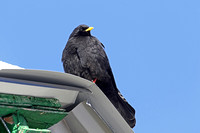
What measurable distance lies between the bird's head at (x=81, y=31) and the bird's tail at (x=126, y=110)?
127 cm

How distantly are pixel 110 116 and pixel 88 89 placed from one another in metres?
0.30

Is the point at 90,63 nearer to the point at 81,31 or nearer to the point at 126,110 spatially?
the point at 81,31

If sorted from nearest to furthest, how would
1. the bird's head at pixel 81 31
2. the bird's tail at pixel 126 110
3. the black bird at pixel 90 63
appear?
1. the bird's tail at pixel 126 110
2. the black bird at pixel 90 63
3. the bird's head at pixel 81 31

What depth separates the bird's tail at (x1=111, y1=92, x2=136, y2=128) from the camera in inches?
193

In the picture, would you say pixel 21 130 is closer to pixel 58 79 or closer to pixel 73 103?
pixel 58 79

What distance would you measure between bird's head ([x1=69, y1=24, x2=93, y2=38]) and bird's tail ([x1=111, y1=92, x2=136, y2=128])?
4.17ft

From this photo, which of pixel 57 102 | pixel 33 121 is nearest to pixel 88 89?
pixel 57 102

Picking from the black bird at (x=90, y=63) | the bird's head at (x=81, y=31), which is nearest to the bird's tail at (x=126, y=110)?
the black bird at (x=90, y=63)

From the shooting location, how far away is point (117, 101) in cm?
567

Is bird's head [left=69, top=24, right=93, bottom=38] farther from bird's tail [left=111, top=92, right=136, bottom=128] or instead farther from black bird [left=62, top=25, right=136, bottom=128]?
bird's tail [left=111, top=92, right=136, bottom=128]

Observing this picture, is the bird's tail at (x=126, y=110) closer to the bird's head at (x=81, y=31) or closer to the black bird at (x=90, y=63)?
the black bird at (x=90, y=63)

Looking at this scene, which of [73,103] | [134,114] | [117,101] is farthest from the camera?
[117,101]

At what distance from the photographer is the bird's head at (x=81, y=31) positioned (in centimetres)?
652

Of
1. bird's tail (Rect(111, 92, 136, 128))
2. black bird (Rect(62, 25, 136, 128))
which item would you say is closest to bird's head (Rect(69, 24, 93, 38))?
black bird (Rect(62, 25, 136, 128))
